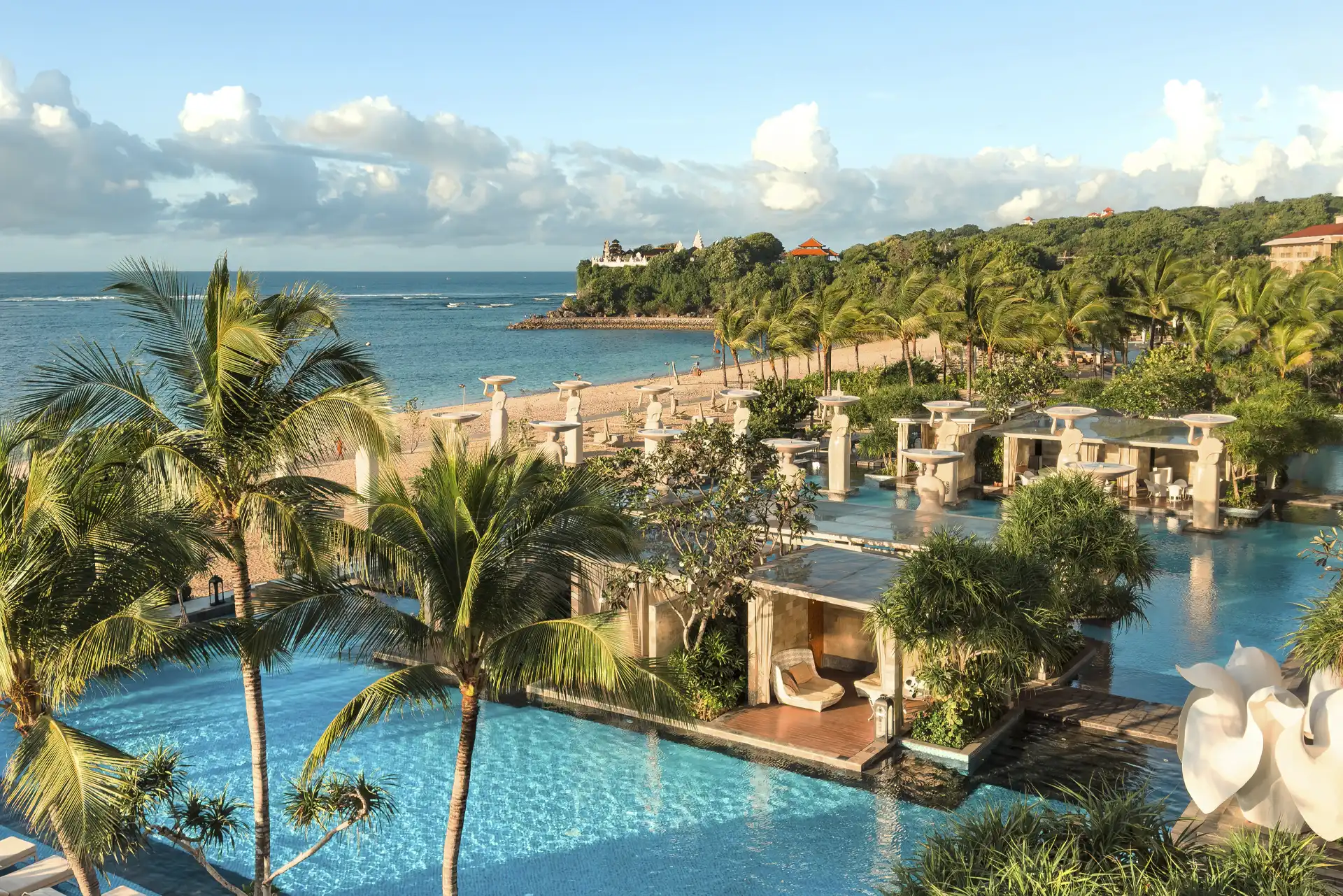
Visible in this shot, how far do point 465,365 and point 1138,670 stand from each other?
6755 cm

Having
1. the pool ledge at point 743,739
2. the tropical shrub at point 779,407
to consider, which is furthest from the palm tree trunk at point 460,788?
the tropical shrub at point 779,407

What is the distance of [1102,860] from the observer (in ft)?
22.9

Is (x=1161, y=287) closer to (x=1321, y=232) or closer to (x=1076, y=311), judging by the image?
(x=1076, y=311)

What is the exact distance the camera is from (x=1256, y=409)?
2414 centimetres

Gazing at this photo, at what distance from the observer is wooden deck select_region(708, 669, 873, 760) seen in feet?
39.6

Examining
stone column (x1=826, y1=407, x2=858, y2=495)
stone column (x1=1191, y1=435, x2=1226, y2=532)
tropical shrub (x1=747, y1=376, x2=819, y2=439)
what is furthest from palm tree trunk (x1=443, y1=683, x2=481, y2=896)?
→ tropical shrub (x1=747, y1=376, x2=819, y2=439)

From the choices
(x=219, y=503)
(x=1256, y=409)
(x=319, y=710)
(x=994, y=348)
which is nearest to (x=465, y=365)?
(x=994, y=348)

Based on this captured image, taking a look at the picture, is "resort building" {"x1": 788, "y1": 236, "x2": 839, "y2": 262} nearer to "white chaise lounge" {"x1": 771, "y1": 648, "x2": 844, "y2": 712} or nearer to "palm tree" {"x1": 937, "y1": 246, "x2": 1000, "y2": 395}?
"palm tree" {"x1": 937, "y1": 246, "x2": 1000, "y2": 395}

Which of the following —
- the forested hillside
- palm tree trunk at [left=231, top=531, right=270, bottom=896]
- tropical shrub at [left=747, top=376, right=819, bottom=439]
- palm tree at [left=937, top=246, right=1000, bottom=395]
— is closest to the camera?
palm tree trunk at [left=231, top=531, right=270, bottom=896]

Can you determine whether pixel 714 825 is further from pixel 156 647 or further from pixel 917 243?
pixel 917 243

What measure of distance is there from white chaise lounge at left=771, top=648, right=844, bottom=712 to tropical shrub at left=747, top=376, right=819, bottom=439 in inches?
591

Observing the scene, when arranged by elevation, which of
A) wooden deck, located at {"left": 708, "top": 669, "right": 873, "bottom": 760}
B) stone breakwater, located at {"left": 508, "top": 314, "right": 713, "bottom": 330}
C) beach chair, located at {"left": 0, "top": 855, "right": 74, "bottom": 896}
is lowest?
beach chair, located at {"left": 0, "top": 855, "right": 74, "bottom": 896}

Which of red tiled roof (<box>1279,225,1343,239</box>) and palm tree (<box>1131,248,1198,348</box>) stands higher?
red tiled roof (<box>1279,225,1343,239</box>)

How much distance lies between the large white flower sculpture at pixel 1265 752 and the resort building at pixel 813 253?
102086 millimetres
